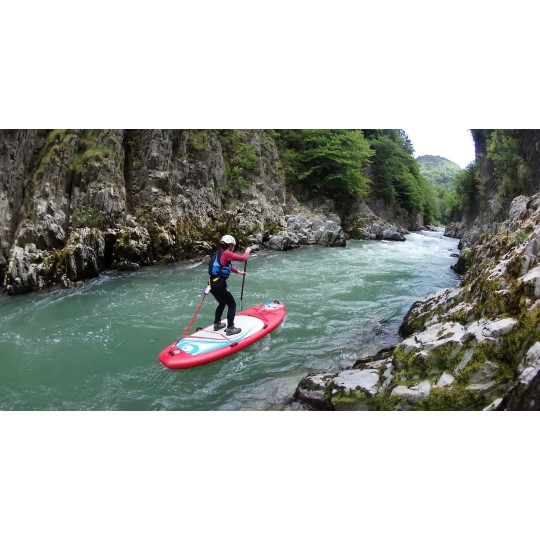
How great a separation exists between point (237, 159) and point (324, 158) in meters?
6.05

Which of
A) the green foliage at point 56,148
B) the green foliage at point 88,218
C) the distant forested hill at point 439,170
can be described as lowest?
the green foliage at point 88,218

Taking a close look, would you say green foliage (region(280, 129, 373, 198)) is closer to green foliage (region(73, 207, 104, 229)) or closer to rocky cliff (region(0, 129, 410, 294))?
rocky cliff (region(0, 129, 410, 294))

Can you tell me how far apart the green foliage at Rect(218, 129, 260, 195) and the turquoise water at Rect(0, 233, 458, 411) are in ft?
18.2

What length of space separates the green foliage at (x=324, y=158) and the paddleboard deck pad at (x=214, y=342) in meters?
13.9

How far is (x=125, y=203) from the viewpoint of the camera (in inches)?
451

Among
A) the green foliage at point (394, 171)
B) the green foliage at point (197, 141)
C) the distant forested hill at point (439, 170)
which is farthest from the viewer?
the distant forested hill at point (439, 170)

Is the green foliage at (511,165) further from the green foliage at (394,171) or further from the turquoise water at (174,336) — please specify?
the green foliage at (394,171)

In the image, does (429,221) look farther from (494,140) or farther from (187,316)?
(187,316)

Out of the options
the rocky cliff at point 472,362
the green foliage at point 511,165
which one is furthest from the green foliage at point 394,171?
the rocky cliff at point 472,362

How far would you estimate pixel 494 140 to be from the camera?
12586mm

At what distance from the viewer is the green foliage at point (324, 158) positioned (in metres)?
19.1

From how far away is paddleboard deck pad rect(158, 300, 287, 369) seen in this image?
504 centimetres

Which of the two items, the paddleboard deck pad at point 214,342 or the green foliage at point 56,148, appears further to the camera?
the green foliage at point 56,148

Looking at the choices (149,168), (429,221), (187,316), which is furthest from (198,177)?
(429,221)
